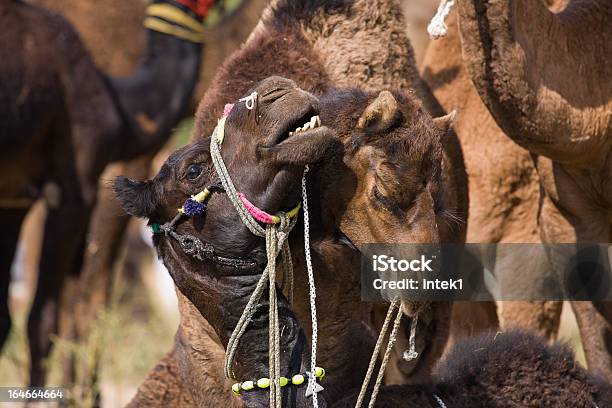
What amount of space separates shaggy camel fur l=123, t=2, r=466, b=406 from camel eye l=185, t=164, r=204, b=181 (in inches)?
18.6

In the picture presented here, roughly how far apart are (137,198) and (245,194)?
0.33 meters

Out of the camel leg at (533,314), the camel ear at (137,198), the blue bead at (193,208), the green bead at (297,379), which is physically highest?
the camel ear at (137,198)

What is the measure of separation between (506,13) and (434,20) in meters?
0.29

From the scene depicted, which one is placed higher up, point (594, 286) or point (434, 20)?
point (434, 20)

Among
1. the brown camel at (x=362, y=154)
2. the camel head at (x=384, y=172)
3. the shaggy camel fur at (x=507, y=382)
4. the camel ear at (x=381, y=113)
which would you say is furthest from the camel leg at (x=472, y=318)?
the camel ear at (x=381, y=113)

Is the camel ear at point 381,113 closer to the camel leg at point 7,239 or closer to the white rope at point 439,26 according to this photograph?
the white rope at point 439,26

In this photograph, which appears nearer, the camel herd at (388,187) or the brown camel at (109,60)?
the camel herd at (388,187)

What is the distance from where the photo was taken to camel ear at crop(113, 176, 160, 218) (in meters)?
3.40

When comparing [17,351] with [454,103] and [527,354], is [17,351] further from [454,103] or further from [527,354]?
[527,354]

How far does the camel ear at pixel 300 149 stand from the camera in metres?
3.20

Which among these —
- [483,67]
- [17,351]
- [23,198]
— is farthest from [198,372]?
[17,351]

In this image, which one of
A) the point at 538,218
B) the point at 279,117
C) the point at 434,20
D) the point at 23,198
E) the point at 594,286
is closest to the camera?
the point at 279,117

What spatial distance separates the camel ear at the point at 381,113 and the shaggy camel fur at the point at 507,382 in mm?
788

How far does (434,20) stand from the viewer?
3.62 meters
